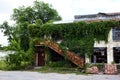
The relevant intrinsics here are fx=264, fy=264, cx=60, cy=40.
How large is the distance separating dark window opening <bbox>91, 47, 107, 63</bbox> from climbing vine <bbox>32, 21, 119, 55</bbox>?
82 centimetres

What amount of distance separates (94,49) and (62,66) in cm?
462

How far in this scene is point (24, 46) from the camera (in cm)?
4053

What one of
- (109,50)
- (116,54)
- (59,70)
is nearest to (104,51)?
(109,50)

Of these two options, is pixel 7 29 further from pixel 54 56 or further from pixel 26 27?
pixel 54 56

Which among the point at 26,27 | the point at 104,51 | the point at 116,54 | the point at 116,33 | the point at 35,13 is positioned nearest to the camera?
the point at 116,33

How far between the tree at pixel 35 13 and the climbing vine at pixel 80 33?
56.0ft

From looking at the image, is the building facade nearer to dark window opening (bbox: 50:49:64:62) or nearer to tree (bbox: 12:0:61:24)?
dark window opening (bbox: 50:49:64:62)

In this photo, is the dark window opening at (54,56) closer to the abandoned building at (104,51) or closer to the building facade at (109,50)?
the abandoned building at (104,51)

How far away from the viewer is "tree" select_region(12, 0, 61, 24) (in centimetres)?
5147

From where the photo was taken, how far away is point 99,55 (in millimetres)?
32656

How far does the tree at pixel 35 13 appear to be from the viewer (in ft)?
169

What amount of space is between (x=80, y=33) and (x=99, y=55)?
3633mm

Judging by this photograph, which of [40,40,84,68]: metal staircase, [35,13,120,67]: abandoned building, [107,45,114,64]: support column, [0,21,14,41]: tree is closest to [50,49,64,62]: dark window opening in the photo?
[35,13,120,67]: abandoned building

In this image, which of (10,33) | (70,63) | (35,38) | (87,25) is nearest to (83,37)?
(87,25)
